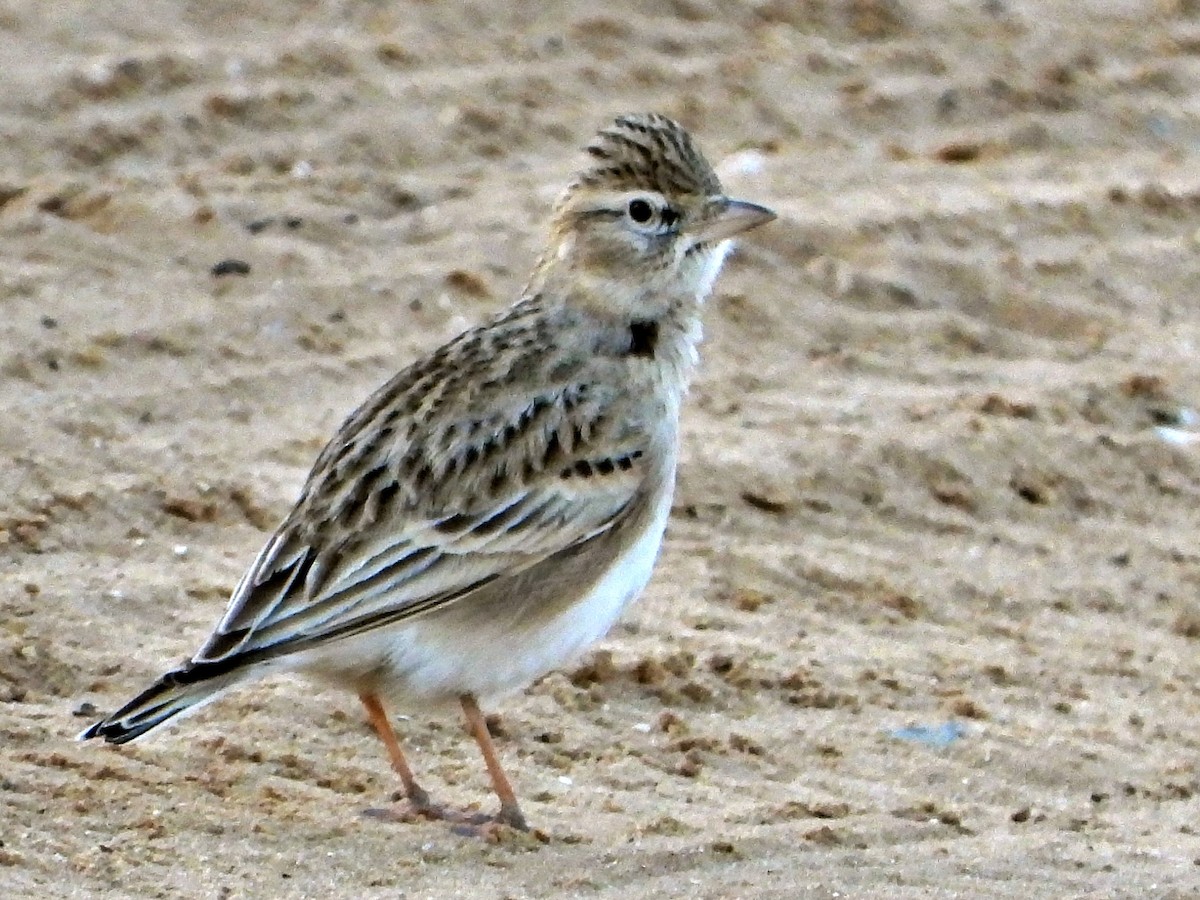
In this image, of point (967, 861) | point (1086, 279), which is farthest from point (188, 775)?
point (1086, 279)

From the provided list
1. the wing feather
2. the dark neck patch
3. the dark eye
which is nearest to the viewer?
the wing feather

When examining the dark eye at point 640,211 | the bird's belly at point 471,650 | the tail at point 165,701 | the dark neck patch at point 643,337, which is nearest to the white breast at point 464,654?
the bird's belly at point 471,650

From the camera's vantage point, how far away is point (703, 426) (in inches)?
325

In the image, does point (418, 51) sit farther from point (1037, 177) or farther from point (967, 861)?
point (967, 861)

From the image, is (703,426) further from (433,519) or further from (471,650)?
(471,650)

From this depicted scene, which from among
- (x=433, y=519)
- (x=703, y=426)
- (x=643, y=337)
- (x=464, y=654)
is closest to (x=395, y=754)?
(x=464, y=654)

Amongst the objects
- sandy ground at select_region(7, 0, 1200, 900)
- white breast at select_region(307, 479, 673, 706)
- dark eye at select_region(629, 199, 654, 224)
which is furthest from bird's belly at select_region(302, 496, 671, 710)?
dark eye at select_region(629, 199, 654, 224)

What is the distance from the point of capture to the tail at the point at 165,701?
5098mm

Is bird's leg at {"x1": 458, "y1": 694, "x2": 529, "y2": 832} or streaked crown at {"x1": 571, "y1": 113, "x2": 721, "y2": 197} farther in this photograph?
streaked crown at {"x1": 571, "y1": 113, "x2": 721, "y2": 197}

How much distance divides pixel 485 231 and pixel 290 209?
67cm

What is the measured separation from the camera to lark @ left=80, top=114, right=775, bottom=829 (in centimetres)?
551

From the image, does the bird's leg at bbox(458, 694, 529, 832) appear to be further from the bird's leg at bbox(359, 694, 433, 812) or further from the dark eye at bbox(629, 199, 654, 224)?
the dark eye at bbox(629, 199, 654, 224)

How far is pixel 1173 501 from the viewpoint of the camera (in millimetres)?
8352


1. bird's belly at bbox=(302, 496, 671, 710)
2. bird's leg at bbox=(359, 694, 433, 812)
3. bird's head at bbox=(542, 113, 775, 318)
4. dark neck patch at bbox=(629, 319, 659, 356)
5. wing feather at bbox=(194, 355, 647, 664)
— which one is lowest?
bird's leg at bbox=(359, 694, 433, 812)
